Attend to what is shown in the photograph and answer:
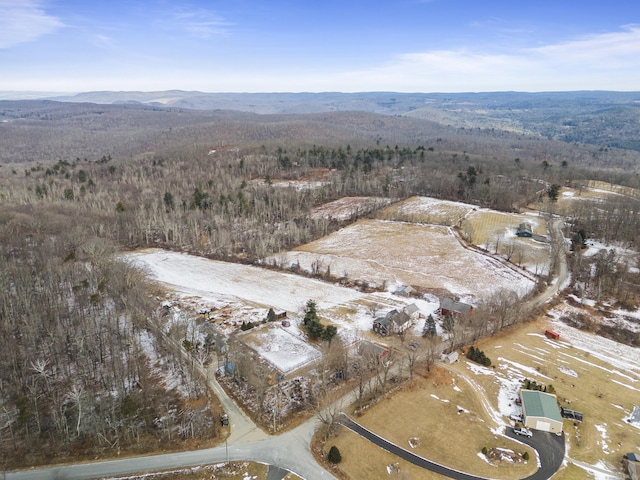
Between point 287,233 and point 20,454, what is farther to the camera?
point 287,233

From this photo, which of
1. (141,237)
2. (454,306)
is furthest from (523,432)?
(141,237)

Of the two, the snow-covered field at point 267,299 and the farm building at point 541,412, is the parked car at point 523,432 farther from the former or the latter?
the snow-covered field at point 267,299

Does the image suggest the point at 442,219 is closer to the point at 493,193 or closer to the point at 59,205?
the point at 493,193

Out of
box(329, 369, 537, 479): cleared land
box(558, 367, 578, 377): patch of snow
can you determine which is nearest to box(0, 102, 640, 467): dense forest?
box(329, 369, 537, 479): cleared land

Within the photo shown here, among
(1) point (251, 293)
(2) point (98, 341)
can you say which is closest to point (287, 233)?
(1) point (251, 293)

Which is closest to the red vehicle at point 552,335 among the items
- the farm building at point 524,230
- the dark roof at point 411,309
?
the dark roof at point 411,309
